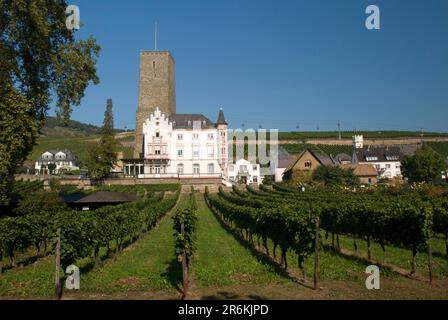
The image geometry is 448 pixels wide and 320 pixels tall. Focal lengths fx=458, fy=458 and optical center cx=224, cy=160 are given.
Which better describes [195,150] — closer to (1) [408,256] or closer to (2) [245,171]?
(2) [245,171]

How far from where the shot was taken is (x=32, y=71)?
85.3 ft

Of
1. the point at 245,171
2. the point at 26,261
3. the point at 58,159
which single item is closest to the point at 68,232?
the point at 26,261

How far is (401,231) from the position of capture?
18.0 meters

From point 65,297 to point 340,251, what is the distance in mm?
12771

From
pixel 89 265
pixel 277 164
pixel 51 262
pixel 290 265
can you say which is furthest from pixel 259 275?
pixel 277 164

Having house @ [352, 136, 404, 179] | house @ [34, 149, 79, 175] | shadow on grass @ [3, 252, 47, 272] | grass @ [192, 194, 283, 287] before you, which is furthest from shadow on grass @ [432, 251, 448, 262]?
house @ [34, 149, 79, 175]

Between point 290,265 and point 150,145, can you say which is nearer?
point 290,265

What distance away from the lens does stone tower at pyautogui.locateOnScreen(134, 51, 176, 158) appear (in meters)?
90.3

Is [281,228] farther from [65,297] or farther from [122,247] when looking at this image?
[122,247]

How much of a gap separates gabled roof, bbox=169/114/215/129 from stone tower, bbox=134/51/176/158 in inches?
186

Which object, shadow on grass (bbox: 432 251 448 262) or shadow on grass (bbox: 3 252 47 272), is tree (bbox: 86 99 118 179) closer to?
shadow on grass (bbox: 3 252 47 272)

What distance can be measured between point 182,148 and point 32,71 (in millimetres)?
55952

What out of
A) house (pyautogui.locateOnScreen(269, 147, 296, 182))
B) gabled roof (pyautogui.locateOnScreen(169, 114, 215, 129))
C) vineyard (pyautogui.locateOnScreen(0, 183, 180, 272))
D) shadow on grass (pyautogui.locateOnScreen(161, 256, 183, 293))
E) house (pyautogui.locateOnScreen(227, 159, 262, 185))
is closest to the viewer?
shadow on grass (pyautogui.locateOnScreen(161, 256, 183, 293))

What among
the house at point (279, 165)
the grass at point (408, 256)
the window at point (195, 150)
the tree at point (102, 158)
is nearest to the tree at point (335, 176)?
the window at point (195, 150)
